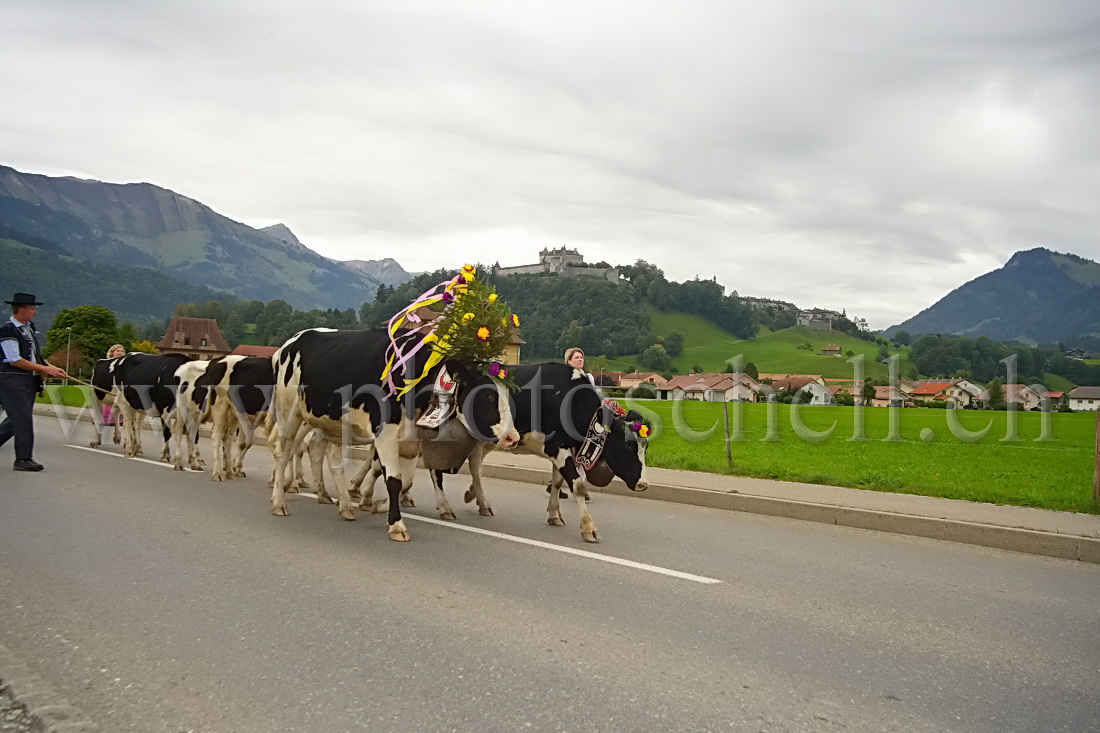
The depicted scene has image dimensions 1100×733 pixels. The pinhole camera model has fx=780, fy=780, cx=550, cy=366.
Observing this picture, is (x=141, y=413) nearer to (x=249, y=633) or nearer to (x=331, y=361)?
(x=331, y=361)

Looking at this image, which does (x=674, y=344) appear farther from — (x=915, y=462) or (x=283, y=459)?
(x=283, y=459)

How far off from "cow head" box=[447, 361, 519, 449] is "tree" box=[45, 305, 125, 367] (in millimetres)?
79805

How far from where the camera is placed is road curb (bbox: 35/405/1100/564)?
858 centimetres

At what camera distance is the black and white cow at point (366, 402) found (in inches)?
328

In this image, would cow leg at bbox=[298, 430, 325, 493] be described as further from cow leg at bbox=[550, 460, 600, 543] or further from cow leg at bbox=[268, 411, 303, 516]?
cow leg at bbox=[550, 460, 600, 543]

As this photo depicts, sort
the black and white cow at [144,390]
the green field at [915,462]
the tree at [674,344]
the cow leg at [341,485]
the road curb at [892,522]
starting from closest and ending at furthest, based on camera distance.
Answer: the road curb at [892,522]
the cow leg at [341,485]
the green field at [915,462]
the black and white cow at [144,390]
the tree at [674,344]

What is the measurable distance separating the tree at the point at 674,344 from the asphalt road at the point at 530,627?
16870 centimetres

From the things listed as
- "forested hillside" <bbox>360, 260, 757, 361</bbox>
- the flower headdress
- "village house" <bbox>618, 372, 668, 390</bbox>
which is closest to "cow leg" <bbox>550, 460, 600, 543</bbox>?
the flower headdress

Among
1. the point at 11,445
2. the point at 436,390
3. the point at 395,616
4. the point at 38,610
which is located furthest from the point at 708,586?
the point at 11,445

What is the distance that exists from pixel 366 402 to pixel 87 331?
83795mm

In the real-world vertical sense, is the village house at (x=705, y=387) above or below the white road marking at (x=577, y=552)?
above

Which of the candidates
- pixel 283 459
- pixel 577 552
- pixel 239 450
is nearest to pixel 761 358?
pixel 239 450

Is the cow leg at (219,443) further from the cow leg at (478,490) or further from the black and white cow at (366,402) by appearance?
the cow leg at (478,490)

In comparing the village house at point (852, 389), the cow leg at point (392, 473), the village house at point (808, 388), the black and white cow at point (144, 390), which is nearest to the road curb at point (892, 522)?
the cow leg at point (392, 473)
